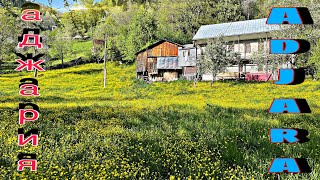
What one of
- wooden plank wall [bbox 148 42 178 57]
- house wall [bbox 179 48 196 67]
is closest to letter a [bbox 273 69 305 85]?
house wall [bbox 179 48 196 67]

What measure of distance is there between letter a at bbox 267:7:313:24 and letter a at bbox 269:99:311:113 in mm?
1030

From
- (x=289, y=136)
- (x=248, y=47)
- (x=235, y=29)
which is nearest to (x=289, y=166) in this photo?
(x=289, y=136)

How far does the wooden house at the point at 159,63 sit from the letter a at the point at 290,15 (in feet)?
176

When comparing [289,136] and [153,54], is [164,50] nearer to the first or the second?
[153,54]

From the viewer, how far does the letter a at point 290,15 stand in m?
3.58

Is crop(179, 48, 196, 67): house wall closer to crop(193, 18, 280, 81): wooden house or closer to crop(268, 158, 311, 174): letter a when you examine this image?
crop(193, 18, 280, 81): wooden house

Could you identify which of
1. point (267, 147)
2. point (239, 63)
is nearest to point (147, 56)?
point (239, 63)

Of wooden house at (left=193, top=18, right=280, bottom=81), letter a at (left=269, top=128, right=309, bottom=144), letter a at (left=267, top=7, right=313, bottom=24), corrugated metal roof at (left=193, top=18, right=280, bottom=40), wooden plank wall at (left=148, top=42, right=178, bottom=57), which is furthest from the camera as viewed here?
wooden plank wall at (left=148, top=42, right=178, bottom=57)

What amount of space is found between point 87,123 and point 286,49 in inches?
380

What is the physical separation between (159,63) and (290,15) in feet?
180

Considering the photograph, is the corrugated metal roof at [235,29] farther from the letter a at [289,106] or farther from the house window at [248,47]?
the letter a at [289,106]

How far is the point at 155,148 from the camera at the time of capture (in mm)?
7680

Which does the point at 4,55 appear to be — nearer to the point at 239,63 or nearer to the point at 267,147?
the point at 239,63

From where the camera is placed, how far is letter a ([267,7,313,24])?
11.7 ft
